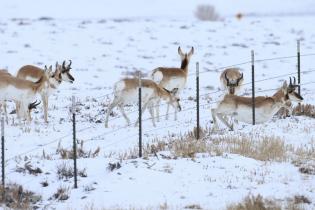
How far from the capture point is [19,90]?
51.7ft

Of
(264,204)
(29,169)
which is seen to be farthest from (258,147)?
(29,169)

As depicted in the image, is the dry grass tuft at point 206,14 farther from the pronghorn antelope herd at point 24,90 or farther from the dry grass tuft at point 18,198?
the dry grass tuft at point 18,198

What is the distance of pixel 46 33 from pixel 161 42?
6769mm

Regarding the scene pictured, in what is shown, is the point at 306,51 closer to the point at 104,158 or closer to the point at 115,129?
the point at 115,129

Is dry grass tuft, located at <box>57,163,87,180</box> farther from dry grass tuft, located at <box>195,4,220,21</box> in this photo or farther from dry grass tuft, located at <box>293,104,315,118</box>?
dry grass tuft, located at <box>195,4,220,21</box>

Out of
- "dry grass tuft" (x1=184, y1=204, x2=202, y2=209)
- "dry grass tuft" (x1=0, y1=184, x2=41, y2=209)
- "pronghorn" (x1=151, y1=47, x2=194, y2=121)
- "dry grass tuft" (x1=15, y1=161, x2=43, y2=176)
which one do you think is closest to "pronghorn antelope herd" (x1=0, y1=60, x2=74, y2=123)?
"pronghorn" (x1=151, y1=47, x2=194, y2=121)

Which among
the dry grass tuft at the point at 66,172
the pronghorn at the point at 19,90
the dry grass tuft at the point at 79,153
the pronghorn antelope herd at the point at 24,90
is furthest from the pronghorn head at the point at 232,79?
the dry grass tuft at the point at 66,172

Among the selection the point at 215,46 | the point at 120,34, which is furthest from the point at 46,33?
the point at 215,46

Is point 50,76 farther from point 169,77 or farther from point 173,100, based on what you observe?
point 173,100

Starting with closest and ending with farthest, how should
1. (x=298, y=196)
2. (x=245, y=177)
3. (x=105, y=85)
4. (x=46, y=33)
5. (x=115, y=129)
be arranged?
1. (x=298, y=196)
2. (x=245, y=177)
3. (x=115, y=129)
4. (x=105, y=85)
5. (x=46, y=33)

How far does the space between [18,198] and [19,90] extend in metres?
6.49

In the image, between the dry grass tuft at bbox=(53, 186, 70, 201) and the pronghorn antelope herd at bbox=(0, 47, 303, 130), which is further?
the pronghorn antelope herd at bbox=(0, 47, 303, 130)

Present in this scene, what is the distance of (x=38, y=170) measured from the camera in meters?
10.5

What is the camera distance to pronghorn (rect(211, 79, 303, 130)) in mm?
14320
